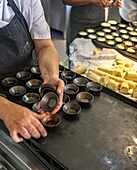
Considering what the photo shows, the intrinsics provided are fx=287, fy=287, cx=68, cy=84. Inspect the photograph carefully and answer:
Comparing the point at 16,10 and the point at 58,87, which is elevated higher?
the point at 16,10

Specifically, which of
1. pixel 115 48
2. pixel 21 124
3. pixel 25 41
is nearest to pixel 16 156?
pixel 21 124

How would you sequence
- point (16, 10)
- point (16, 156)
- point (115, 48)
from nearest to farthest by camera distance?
point (16, 156) → point (16, 10) → point (115, 48)

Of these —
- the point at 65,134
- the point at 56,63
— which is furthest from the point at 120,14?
the point at 65,134

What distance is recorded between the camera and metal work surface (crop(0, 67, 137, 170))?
965 mm

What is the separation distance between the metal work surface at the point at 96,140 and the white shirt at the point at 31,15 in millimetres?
383

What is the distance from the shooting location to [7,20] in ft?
4.50

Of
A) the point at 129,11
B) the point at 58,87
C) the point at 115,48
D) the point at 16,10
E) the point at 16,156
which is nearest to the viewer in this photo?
the point at 16,156

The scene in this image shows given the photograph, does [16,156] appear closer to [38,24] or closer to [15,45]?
[15,45]

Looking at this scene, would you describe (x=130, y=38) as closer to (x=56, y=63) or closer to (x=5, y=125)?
(x=56, y=63)

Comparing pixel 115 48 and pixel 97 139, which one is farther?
pixel 115 48

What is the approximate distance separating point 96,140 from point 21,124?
28 cm

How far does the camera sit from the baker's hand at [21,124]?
0.98 metres

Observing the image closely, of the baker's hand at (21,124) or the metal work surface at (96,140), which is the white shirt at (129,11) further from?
the baker's hand at (21,124)

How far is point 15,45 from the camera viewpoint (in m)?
1.40
